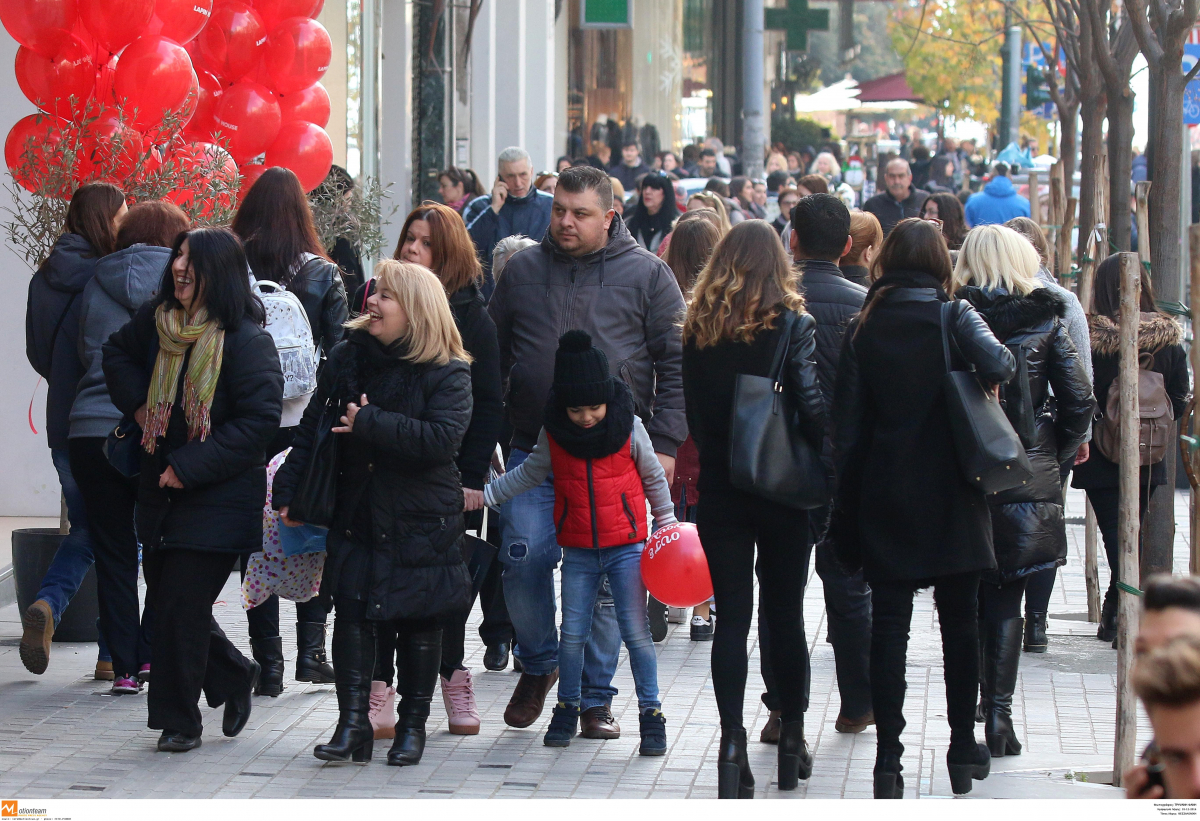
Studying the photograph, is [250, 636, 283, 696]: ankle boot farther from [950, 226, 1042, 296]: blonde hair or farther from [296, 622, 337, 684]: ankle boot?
[950, 226, 1042, 296]: blonde hair

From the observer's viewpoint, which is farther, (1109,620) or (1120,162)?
(1120,162)

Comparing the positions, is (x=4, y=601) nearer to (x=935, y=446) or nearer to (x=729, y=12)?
(x=935, y=446)

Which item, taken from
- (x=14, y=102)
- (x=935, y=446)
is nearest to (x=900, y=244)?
(x=935, y=446)

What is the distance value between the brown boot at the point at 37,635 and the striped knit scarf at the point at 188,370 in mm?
1139

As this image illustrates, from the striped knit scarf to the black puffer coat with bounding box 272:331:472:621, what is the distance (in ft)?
1.09

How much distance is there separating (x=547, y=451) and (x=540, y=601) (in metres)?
0.60

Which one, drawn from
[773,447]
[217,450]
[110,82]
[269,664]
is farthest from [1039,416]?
[110,82]

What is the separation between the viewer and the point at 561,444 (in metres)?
5.36

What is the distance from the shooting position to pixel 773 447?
4750 mm

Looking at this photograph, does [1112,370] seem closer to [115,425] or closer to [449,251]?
[449,251]

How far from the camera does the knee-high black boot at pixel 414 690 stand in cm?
522
